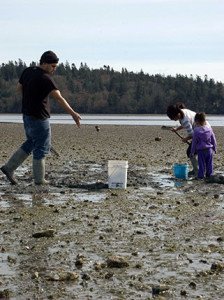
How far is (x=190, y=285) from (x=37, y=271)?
4.18ft

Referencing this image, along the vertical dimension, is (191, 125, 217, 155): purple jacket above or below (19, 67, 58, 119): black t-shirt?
below

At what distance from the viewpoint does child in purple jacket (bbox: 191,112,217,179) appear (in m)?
13.5

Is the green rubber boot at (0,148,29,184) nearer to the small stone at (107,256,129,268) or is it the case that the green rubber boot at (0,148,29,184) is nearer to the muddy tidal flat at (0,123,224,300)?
the muddy tidal flat at (0,123,224,300)

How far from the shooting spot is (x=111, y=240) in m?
7.41

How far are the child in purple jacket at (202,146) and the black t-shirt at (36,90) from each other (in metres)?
3.21

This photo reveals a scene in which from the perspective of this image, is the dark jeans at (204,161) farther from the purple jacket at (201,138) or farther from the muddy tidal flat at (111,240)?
the muddy tidal flat at (111,240)

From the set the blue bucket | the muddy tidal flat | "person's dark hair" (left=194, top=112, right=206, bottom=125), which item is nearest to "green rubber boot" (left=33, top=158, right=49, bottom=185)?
the muddy tidal flat

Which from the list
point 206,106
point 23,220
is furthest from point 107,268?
point 206,106

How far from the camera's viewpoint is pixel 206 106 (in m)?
136

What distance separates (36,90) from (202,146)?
11.9 feet

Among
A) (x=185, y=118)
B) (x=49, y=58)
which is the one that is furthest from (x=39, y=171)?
(x=185, y=118)

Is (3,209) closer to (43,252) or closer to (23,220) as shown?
(23,220)

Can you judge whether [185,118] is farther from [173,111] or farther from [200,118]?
[200,118]

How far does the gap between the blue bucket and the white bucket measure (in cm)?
188
